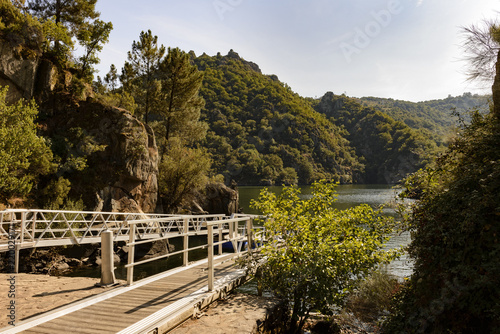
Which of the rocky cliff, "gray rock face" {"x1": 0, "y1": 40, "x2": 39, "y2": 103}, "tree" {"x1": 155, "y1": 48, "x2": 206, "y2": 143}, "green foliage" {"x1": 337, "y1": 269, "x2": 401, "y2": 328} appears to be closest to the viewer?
"green foliage" {"x1": 337, "y1": 269, "x2": 401, "y2": 328}

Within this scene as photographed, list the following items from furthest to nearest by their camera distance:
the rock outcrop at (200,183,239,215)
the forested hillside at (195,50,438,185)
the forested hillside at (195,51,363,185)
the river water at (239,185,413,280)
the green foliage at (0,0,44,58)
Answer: the forested hillside at (195,50,438,185) < the forested hillside at (195,51,363,185) < the rock outcrop at (200,183,239,215) < the green foliage at (0,0,44,58) < the river water at (239,185,413,280)

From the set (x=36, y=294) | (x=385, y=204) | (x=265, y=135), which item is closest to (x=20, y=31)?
(x=36, y=294)

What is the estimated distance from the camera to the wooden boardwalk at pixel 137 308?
411 centimetres

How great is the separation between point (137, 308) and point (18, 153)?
15.3 meters

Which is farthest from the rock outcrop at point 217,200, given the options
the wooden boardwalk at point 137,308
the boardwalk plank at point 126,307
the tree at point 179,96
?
the wooden boardwalk at point 137,308

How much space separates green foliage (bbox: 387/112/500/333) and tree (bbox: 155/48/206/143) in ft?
87.7

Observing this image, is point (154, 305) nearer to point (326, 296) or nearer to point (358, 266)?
point (326, 296)

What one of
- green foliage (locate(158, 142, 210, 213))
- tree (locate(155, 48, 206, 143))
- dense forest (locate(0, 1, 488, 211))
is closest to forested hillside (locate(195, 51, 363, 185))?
tree (locate(155, 48, 206, 143))

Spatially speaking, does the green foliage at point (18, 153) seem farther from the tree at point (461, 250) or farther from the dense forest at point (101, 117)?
the tree at point (461, 250)

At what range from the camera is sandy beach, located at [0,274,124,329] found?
192 inches

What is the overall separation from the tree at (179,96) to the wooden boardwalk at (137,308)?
24.8m

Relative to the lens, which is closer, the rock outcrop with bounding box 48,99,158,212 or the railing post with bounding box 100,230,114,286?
the railing post with bounding box 100,230,114,286

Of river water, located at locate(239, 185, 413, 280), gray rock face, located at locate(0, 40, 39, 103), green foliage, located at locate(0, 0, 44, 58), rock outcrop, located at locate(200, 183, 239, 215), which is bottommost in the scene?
river water, located at locate(239, 185, 413, 280)

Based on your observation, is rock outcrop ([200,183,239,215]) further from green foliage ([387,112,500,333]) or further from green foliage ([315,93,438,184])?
green foliage ([315,93,438,184])
